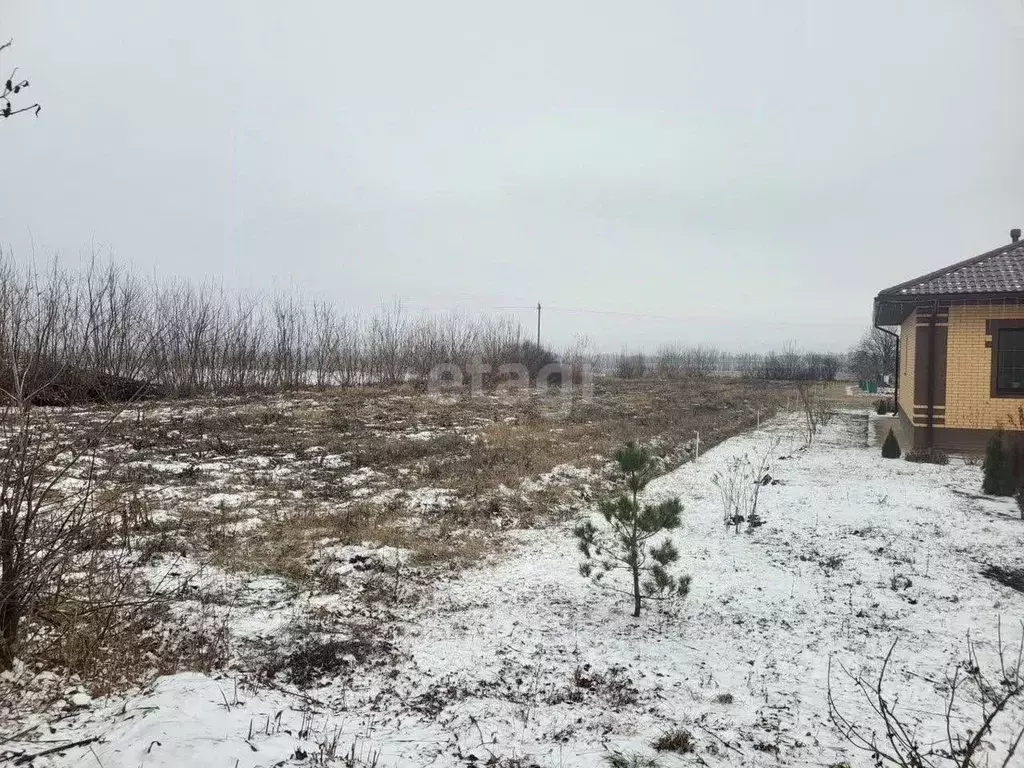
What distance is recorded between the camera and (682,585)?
14.2 feet

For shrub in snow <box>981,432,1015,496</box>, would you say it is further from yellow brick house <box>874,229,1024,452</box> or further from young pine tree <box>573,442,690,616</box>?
young pine tree <box>573,442,690,616</box>

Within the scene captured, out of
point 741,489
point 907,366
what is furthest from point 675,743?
point 907,366

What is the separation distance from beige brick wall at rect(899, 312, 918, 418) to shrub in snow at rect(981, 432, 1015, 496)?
4.31 metres

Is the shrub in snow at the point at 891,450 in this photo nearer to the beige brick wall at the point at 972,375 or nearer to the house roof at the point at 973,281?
the beige brick wall at the point at 972,375

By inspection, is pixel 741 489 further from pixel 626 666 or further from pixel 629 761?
pixel 629 761

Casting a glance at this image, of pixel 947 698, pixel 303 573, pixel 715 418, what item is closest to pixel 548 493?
pixel 303 573

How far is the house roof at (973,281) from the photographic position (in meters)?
10.3

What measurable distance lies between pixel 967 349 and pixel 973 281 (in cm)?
127

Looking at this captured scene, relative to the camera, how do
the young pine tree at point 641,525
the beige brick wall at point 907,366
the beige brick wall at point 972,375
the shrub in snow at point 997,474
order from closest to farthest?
the young pine tree at point 641,525 → the shrub in snow at point 997,474 → the beige brick wall at point 972,375 → the beige brick wall at point 907,366

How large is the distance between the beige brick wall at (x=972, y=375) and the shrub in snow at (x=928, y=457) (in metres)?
0.78

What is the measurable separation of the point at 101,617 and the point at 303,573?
68.3 inches

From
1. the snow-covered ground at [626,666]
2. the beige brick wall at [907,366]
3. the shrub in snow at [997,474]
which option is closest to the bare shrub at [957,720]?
the snow-covered ground at [626,666]

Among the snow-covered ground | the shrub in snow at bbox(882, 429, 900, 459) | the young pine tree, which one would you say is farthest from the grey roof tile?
the young pine tree

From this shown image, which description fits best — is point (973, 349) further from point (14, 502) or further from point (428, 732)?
point (14, 502)
